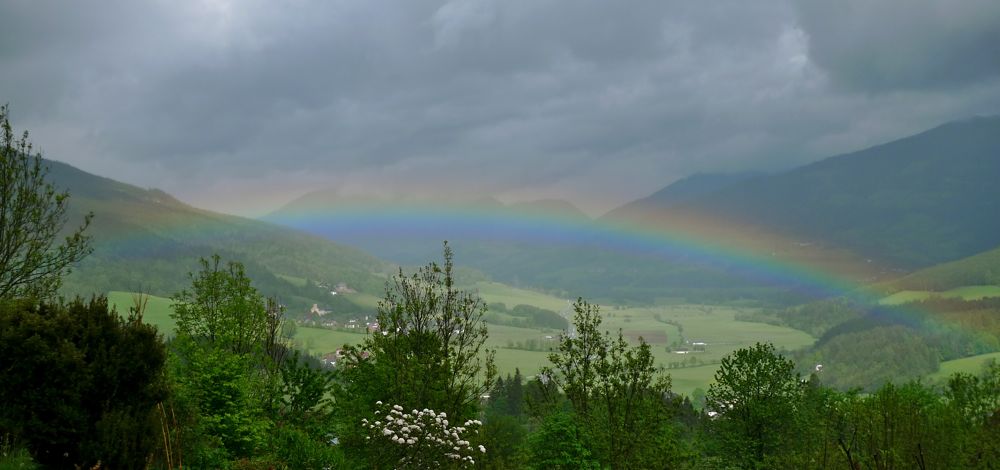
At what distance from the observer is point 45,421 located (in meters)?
15.3

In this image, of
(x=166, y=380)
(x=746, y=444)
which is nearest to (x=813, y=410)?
(x=746, y=444)

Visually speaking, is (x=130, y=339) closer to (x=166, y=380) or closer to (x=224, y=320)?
(x=166, y=380)

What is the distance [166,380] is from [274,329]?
78.4ft

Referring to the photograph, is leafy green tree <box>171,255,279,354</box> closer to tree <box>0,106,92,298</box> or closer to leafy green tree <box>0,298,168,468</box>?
tree <box>0,106,92,298</box>

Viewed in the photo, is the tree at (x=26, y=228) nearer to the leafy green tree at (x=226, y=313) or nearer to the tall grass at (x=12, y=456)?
the tall grass at (x=12, y=456)

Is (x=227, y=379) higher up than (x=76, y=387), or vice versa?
(x=76, y=387)

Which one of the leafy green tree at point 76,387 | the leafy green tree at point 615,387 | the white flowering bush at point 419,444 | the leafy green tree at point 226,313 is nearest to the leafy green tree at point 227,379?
the leafy green tree at point 226,313

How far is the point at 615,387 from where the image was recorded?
95.2ft

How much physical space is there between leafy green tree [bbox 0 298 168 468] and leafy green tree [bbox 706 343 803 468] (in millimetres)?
42852

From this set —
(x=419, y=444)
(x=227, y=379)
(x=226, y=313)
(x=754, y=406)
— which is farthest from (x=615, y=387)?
(x=754, y=406)

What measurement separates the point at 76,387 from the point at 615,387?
69.0 ft

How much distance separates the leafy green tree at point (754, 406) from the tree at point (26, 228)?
4387 centimetres

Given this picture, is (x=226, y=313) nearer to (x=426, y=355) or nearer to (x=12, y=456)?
(x=426, y=355)

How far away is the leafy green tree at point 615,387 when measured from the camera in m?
28.9
